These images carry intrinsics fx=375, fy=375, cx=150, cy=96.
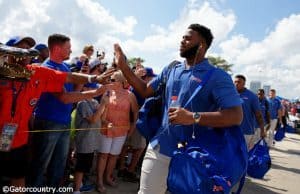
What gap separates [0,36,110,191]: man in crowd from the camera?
3570 mm

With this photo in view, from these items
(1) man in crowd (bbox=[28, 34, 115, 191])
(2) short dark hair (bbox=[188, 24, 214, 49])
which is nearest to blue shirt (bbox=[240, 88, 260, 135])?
(1) man in crowd (bbox=[28, 34, 115, 191])

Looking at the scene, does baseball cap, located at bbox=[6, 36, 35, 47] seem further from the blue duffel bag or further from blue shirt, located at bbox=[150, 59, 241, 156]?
the blue duffel bag

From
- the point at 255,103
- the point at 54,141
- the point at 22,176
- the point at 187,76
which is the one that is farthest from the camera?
the point at 255,103

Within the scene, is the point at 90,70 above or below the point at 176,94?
above

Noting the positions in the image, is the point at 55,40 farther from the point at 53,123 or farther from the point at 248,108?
the point at 248,108

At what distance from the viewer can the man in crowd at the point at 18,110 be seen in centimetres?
357

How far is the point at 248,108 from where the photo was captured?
25.0 ft

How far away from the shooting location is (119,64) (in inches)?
128

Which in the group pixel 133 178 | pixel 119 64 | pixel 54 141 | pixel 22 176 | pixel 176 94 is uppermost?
pixel 119 64

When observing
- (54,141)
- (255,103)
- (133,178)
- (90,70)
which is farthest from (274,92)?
(54,141)

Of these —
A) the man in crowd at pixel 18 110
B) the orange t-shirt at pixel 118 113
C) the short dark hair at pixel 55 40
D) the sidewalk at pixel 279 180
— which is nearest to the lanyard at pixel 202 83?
the man in crowd at pixel 18 110

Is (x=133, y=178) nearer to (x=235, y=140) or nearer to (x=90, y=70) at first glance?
(x=90, y=70)

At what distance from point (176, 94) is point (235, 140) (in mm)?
622

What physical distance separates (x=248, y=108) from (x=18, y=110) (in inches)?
202
